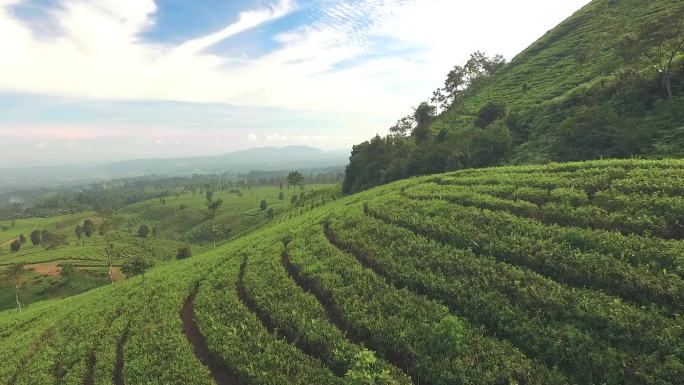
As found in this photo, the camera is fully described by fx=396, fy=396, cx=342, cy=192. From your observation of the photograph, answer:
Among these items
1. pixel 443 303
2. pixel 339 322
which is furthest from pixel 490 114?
pixel 339 322

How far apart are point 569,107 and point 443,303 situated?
52.9 metres

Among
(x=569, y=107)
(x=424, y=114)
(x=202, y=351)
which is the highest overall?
(x=424, y=114)

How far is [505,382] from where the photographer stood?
18.6 metres

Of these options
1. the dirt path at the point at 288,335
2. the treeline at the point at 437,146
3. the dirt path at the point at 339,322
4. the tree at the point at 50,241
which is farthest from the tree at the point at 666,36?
the tree at the point at 50,241

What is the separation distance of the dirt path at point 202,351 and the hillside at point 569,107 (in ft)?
139

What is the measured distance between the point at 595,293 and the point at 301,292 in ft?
61.1

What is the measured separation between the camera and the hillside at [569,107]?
45125 mm

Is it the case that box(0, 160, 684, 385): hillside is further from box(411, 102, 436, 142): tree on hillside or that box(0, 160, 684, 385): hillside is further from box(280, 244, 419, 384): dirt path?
box(411, 102, 436, 142): tree on hillside

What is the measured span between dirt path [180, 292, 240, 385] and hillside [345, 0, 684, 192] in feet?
139

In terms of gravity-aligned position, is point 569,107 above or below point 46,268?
above

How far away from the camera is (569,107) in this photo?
6294 cm

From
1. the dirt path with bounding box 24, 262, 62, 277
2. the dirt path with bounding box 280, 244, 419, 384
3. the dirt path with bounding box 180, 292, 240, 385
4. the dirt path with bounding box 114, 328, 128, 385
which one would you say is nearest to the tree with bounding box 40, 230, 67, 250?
the dirt path with bounding box 24, 262, 62, 277

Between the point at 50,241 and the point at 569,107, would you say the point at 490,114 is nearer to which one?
the point at 569,107

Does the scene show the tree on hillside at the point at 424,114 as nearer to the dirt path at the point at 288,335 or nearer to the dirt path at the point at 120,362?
the dirt path at the point at 288,335
